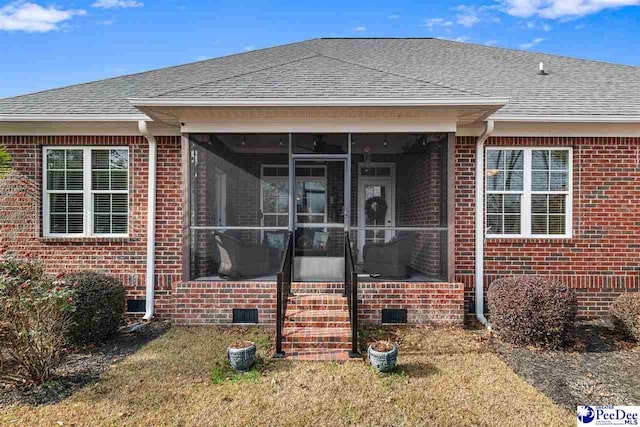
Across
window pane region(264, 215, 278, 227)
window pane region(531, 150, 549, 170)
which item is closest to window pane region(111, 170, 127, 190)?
window pane region(264, 215, 278, 227)

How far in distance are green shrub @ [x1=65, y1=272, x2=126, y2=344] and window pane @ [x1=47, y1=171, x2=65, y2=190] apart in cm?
219

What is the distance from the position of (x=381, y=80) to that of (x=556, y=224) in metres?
4.15

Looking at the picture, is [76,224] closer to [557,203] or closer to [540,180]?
[540,180]

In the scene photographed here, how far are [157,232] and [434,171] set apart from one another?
5.09 meters

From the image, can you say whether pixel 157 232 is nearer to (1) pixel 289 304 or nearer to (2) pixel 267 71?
(1) pixel 289 304

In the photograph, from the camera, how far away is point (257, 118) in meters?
6.39

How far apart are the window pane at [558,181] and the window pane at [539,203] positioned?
0.79 ft

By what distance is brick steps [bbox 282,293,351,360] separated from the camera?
5.29 meters

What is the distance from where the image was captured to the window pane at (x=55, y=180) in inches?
281

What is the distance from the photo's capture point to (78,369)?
15.7 ft

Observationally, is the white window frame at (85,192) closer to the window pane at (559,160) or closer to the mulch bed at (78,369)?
the mulch bed at (78,369)

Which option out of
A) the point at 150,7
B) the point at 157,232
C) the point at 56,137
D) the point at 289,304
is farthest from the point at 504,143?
the point at 150,7

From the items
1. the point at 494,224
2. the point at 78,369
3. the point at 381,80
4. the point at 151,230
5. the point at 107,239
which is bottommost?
the point at 78,369

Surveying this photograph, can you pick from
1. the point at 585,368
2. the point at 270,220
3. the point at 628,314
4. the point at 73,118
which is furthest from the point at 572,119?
the point at 73,118
